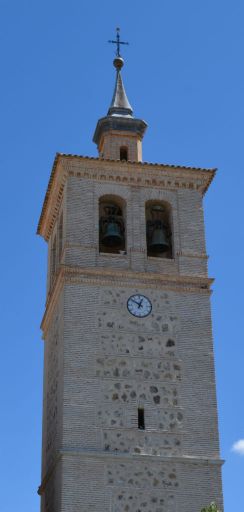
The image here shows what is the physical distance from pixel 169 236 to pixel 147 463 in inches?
270

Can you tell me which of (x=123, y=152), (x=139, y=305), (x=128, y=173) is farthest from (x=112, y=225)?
(x=123, y=152)

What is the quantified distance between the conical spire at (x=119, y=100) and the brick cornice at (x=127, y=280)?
20.9ft

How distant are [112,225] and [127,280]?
6.40 feet

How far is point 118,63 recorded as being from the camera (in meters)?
33.5

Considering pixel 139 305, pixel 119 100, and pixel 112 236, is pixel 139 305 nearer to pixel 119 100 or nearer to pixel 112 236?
pixel 112 236

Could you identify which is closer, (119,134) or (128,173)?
(128,173)

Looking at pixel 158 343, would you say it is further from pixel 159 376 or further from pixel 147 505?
pixel 147 505

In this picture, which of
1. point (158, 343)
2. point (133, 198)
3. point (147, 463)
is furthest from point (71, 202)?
point (147, 463)

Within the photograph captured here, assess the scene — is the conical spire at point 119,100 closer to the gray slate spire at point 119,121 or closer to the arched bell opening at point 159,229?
the gray slate spire at point 119,121

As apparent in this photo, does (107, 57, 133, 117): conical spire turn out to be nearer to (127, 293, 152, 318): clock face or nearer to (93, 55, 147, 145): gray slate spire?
(93, 55, 147, 145): gray slate spire

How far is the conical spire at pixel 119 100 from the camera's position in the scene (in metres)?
32.1

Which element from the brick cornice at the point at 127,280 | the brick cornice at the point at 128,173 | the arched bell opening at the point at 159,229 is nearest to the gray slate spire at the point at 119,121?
the brick cornice at the point at 128,173

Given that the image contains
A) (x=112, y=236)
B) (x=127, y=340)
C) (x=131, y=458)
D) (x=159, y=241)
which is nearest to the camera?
(x=131, y=458)

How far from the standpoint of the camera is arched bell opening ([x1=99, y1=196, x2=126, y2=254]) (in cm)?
2881
